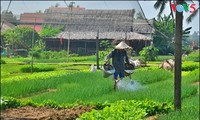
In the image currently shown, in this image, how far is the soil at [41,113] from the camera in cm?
797

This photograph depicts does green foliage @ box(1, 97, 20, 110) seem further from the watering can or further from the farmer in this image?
the farmer

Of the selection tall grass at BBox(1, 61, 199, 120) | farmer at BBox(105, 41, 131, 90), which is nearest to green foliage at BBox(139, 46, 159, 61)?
tall grass at BBox(1, 61, 199, 120)

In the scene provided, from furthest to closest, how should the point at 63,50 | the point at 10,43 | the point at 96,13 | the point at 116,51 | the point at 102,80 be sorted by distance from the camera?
1. the point at 10,43
2. the point at 63,50
3. the point at 96,13
4. the point at 102,80
5. the point at 116,51

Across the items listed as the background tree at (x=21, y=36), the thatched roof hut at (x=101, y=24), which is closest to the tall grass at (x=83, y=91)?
the thatched roof hut at (x=101, y=24)

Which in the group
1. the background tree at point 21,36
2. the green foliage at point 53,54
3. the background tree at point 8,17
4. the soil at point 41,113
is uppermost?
the background tree at point 8,17

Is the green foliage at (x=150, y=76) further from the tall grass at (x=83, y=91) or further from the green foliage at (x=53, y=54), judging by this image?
the green foliage at (x=53, y=54)

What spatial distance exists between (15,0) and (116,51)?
13227mm

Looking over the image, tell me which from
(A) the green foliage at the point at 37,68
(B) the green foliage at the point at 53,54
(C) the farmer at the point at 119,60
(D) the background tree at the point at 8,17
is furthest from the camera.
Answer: (B) the green foliage at the point at 53,54

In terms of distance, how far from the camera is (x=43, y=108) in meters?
9.55

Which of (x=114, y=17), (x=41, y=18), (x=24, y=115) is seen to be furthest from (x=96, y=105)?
(x=41, y=18)

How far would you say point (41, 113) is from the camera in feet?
28.9

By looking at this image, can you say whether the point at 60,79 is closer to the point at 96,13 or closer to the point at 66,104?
the point at 66,104

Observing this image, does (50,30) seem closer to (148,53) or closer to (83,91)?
(148,53)

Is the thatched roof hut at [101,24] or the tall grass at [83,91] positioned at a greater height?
the thatched roof hut at [101,24]
